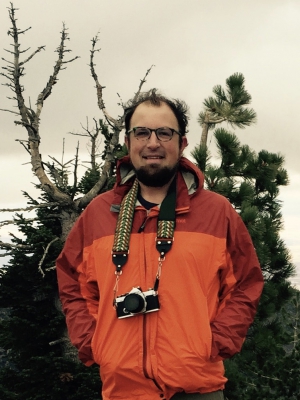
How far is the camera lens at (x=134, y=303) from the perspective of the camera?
2.44 metres

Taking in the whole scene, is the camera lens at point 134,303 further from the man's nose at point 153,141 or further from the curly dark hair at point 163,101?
the curly dark hair at point 163,101

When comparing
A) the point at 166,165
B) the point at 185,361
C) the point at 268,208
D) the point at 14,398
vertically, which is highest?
the point at 268,208

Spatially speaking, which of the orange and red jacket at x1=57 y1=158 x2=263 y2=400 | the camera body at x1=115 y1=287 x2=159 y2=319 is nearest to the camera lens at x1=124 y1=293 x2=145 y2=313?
the camera body at x1=115 y1=287 x2=159 y2=319

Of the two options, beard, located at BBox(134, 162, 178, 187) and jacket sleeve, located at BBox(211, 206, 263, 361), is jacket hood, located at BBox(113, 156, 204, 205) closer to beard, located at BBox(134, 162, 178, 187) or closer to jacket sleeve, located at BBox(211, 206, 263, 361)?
beard, located at BBox(134, 162, 178, 187)

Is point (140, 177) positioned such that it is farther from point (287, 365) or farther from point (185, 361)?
point (287, 365)

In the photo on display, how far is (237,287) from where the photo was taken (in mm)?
2781

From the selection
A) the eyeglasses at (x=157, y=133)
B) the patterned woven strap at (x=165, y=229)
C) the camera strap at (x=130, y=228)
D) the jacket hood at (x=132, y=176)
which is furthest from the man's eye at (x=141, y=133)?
the patterned woven strap at (x=165, y=229)

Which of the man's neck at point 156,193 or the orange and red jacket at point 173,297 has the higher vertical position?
the man's neck at point 156,193

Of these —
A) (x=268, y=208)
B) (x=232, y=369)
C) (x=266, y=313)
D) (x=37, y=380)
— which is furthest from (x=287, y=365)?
(x=268, y=208)

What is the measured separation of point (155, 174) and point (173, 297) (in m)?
0.61

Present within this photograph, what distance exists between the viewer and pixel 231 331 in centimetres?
264

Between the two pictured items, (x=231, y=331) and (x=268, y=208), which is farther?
(x=268, y=208)

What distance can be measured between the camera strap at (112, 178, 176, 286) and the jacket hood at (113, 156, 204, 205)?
0.11 meters

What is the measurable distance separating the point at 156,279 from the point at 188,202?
43 cm
